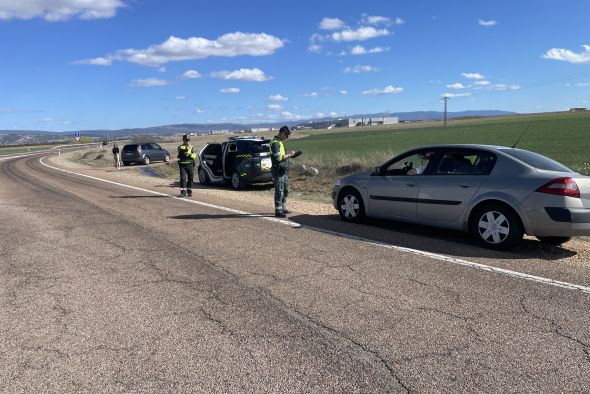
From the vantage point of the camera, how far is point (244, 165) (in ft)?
49.8

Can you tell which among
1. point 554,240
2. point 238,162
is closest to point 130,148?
point 238,162

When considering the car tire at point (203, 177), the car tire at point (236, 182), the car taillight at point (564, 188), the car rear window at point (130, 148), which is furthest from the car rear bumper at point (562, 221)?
the car rear window at point (130, 148)

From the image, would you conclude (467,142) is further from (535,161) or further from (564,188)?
(564,188)

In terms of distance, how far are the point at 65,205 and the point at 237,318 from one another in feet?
31.4

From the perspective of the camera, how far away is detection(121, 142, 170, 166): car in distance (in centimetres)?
3170

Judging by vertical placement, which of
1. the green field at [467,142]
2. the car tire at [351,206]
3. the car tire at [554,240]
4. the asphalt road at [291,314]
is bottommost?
the asphalt road at [291,314]

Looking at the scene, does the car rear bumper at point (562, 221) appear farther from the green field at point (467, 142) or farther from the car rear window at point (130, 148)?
the car rear window at point (130, 148)

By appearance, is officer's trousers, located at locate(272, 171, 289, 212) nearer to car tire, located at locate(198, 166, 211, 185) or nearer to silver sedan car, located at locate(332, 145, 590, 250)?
silver sedan car, located at locate(332, 145, 590, 250)

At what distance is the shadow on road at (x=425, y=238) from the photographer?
6.39m

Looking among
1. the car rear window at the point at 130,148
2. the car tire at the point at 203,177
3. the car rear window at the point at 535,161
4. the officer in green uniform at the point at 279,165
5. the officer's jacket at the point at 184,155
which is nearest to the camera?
the car rear window at the point at 535,161

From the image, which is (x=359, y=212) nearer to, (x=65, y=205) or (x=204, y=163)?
(x=65, y=205)

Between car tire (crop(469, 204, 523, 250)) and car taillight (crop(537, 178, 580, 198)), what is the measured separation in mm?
583

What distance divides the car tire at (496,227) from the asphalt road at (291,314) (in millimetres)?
186

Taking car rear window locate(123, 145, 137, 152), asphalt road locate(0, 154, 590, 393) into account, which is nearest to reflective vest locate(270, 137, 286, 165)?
asphalt road locate(0, 154, 590, 393)
